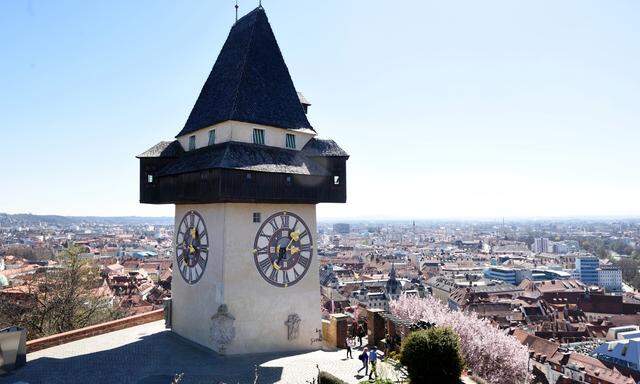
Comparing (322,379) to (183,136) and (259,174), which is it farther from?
(183,136)

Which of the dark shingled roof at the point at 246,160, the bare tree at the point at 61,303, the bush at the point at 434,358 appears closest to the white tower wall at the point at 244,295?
the dark shingled roof at the point at 246,160

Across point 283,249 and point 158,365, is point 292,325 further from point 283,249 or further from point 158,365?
point 158,365

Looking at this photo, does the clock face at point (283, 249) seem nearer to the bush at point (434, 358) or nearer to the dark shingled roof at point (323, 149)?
the dark shingled roof at point (323, 149)

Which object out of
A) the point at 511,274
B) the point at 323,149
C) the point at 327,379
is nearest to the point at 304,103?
the point at 323,149

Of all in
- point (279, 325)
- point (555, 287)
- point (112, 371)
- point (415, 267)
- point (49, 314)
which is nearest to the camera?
point (112, 371)

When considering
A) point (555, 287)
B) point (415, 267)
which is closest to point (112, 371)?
point (555, 287)

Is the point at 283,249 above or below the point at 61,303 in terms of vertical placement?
above

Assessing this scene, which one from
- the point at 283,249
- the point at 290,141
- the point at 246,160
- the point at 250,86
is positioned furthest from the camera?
the point at 290,141

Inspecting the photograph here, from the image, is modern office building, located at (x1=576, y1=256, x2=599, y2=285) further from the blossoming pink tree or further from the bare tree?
the bare tree

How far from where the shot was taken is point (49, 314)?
24844 millimetres

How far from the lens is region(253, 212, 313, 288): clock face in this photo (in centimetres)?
1709

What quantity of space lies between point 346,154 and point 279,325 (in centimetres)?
697

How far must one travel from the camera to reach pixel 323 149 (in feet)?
62.9

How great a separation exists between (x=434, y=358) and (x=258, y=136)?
989cm
